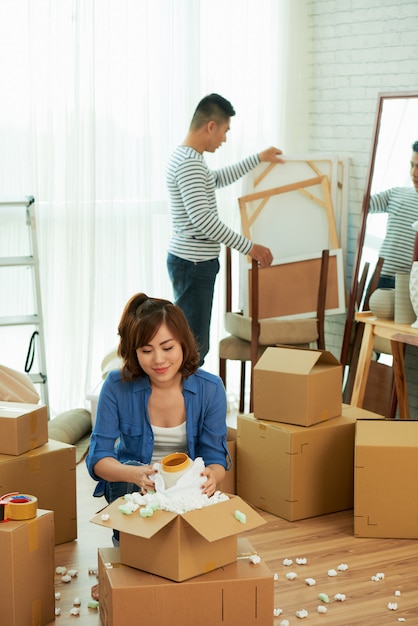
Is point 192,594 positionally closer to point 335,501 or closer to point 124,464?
point 124,464

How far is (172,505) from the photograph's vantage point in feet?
6.85

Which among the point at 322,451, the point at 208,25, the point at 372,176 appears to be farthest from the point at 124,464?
the point at 208,25

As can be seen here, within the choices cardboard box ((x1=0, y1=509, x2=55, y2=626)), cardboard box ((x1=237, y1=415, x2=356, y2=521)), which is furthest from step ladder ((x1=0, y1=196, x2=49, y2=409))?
cardboard box ((x1=0, y1=509, x2=55, y2=626))

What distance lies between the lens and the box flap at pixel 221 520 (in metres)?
2.01

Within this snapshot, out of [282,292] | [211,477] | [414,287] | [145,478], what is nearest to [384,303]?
[414,287]

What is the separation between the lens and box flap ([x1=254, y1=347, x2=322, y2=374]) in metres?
3.09

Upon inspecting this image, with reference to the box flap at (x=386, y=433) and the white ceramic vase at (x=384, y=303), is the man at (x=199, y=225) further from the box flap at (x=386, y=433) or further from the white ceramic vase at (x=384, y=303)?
the box flap at (x=386, y=433)

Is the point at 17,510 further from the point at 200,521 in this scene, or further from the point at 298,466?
the point at 298,466

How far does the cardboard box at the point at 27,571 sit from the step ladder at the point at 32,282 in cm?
171

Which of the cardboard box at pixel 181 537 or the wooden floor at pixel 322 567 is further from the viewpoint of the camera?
the wooden floor at pixel 322 567

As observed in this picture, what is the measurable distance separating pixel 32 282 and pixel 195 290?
0.78 meters

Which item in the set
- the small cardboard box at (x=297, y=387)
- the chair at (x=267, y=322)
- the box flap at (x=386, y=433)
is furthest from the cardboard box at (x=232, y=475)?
the chair at (x=267, y=322)

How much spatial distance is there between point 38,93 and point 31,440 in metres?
1.93

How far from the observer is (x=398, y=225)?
12.8 ft
